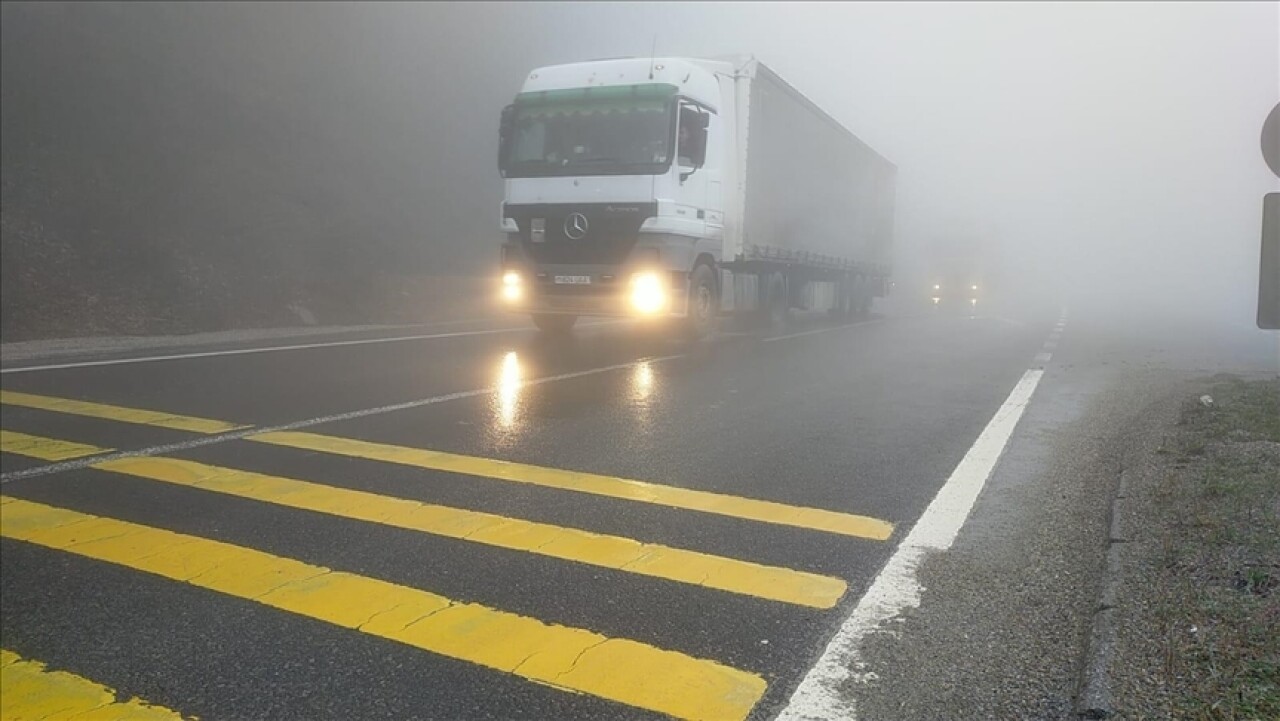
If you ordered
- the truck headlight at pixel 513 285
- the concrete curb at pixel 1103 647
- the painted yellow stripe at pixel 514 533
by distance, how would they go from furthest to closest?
the truck headlight at pixel 513 285 → the painted yellow stripe at pixel 514 533 → the concrete curb at pixel 1103 647

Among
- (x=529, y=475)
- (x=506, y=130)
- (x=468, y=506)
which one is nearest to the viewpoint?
(x=468, y=506)

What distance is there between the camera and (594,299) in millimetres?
11477

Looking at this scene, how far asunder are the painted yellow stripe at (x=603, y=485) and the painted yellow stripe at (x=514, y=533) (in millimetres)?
640

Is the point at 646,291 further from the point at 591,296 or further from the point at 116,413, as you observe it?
the point at 116,413

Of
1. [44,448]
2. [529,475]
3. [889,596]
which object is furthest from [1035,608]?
[44,448]

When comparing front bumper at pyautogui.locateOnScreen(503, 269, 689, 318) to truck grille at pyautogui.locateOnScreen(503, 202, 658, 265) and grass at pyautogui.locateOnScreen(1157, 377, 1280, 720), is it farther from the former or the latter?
grass at pyautogui.locateOnScreen(1157, 377, 1280, 720)

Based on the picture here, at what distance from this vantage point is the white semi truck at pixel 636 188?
36.7 ft

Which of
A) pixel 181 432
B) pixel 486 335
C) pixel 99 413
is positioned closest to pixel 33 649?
pixel 181 432

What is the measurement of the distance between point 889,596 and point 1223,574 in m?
1.21

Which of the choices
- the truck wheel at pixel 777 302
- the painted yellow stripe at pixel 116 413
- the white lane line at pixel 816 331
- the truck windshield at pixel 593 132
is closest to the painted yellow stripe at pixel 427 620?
the painted yellow stripe at pixel 116 413

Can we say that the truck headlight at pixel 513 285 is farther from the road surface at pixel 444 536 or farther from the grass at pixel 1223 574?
the grass at pixel 1223 574

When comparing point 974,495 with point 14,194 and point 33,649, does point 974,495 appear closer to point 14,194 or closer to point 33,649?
point 33,649

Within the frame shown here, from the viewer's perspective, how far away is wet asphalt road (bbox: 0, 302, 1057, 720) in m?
2.85

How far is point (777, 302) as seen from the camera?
15898 millimetres
